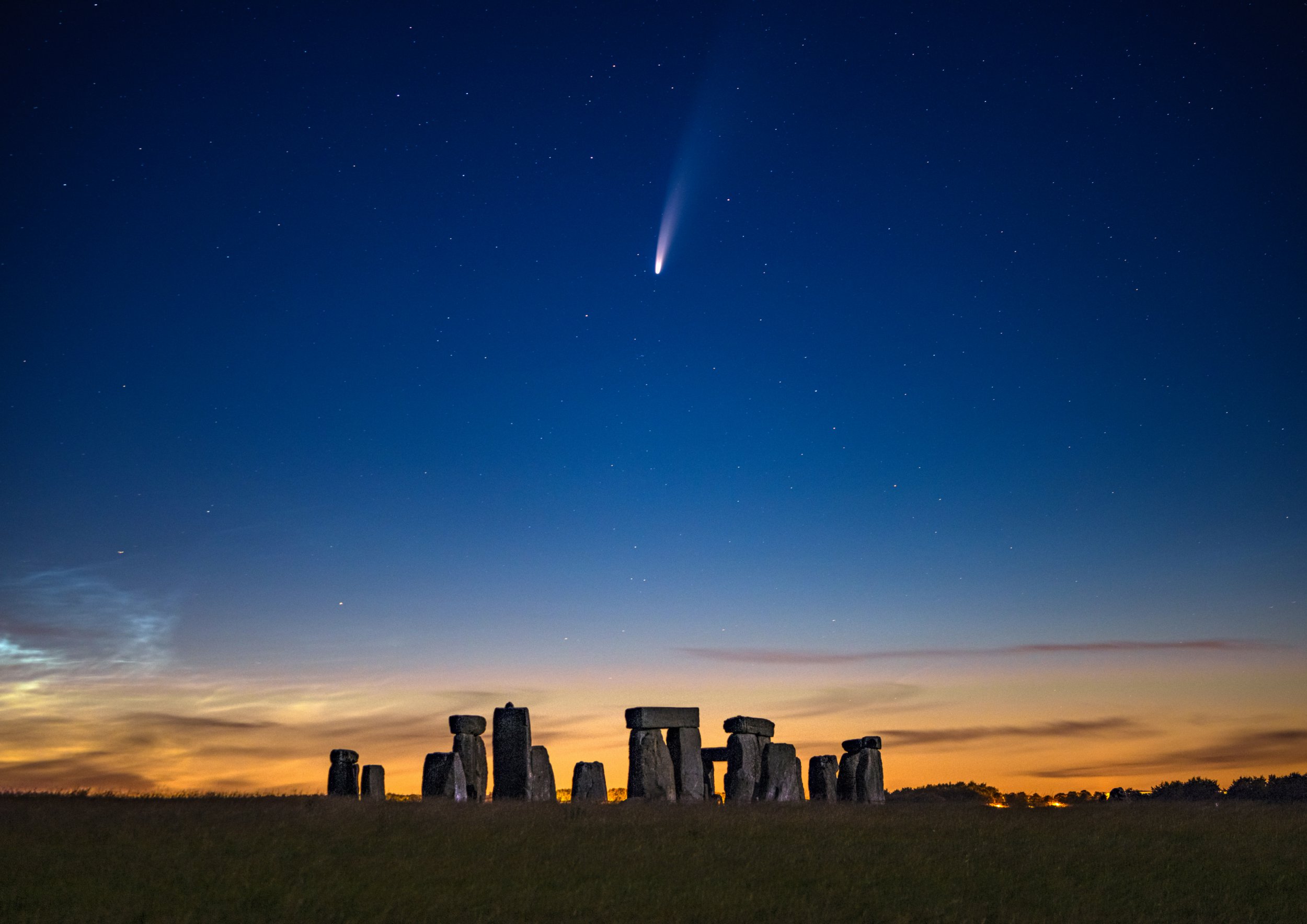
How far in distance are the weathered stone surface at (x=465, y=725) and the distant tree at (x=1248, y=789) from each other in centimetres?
2537

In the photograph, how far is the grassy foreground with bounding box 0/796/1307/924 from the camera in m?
16.0

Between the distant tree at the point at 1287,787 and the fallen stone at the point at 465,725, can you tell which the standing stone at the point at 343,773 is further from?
the distant tree at the point at 1287,787

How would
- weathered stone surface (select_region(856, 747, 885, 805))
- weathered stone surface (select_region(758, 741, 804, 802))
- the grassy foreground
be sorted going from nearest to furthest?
1. the grassy foreground
2. weathered stone surface (select_region(758, 741, 804, 802))
3. weathered stone surface (select_region(856, 747, 885, 805))

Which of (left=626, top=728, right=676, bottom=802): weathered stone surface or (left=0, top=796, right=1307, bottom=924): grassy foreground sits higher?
(left=626, top=728, right=676, bottom=802): weathered stone surface

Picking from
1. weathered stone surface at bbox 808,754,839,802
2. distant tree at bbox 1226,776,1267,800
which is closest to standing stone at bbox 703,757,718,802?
weathered stone surface at bbox 808,754,839,802

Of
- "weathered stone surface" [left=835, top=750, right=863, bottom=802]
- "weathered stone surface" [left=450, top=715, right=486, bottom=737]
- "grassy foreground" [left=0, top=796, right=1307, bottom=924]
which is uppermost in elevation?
"weathered stone surface" [left=450, top=715, right=486, bottom=737]

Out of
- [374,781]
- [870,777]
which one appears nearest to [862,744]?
[870,777]

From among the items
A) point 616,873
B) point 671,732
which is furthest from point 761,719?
point 616,873

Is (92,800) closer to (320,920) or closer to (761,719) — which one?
(320,920)

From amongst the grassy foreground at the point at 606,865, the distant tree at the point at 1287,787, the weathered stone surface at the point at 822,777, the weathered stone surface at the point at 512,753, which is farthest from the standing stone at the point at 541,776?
the distant tree at the point at 1287,787

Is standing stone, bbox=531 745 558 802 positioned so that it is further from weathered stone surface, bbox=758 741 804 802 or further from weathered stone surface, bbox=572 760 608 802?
weathered stone surface, bbox=758 741 804 802

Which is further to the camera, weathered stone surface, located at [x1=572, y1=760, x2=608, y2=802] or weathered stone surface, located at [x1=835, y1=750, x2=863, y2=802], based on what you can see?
weathered stone surface, located at [x1=835, y1=750, x2=863, y2=802]

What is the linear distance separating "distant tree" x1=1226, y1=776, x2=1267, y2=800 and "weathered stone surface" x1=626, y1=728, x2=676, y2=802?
20881 millimetres

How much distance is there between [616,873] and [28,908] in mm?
8070
